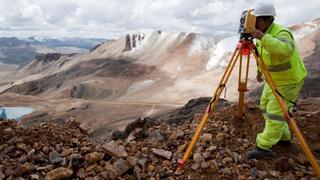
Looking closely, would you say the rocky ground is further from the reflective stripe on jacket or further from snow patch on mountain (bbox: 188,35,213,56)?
snow patch on mountain (bbox: 188,35,213,56)

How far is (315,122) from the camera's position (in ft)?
23.4

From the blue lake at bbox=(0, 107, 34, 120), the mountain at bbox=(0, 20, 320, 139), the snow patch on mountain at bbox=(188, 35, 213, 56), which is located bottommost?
the blue lake at bbox=(0, 107, 34, 120)

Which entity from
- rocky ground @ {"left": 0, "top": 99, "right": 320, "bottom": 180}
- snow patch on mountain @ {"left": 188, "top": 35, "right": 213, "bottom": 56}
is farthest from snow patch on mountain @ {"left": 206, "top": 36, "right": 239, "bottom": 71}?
rocky ground @ {"left": 0, "top": 99, "right": 320, "bottom": 180}

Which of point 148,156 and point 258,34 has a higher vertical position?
point 258,34

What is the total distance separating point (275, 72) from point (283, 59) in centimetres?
24

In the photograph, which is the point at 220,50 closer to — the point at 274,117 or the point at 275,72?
the point at 275,72

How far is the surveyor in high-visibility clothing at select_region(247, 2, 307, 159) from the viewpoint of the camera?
497 centimetres

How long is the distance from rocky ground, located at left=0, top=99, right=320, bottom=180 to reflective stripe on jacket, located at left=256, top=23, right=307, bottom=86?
3.51ft

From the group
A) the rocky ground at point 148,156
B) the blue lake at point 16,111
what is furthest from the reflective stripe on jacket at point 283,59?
the blue lake at point 16,111

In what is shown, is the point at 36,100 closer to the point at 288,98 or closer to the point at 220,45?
the point at 220,45

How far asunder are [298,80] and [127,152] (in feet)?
8.20

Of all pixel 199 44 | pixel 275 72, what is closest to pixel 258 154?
pixel 275 72

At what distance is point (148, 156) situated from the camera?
217 inches

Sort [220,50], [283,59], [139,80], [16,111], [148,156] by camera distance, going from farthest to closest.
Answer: [220,50]
[139,80]
[16,111]
[148,156]
[283,59]
